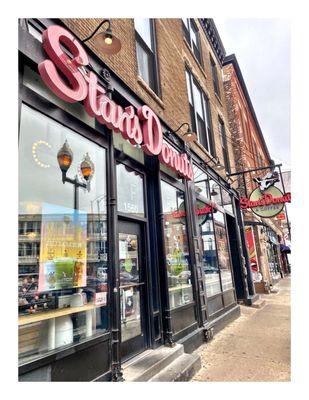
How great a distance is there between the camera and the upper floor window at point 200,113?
30.9 ft

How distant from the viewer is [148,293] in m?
5.15

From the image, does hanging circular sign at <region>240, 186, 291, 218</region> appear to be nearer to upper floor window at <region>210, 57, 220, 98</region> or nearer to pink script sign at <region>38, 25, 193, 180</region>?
upper floor window at <region>210, 57, 220, 98</region>

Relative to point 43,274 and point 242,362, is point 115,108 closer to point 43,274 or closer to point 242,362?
point 43,274

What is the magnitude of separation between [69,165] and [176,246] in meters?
3.20

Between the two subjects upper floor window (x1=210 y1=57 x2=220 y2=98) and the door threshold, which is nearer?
the door threshold

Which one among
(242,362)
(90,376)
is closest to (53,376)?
(90,376)

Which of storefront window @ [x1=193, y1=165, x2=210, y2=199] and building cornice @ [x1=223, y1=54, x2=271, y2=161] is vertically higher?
building cornice @ [x1=223, y1=54, x2=271, y2=161]

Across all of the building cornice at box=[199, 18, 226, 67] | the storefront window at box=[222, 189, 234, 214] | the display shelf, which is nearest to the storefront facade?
the display shelf

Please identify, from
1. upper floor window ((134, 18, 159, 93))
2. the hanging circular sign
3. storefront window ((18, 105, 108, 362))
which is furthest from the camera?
the hanging circular sign

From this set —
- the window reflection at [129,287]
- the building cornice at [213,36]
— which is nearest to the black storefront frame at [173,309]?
the window reflection at [129,287]

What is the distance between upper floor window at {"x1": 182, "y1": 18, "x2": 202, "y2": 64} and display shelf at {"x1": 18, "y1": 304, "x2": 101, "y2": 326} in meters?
9.72

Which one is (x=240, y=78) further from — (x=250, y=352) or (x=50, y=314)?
(x=50, y=314)

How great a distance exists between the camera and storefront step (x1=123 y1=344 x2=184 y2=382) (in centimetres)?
394

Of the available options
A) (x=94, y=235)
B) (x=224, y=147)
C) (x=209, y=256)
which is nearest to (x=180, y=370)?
(x=94, y=235)
